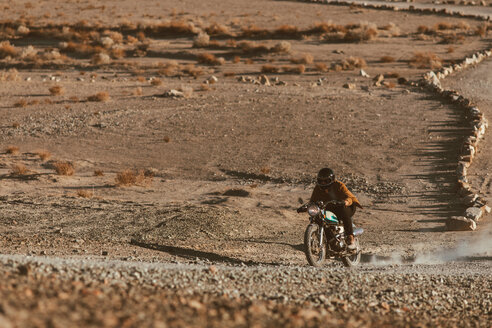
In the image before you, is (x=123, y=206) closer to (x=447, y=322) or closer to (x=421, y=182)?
(x=421, y=182)

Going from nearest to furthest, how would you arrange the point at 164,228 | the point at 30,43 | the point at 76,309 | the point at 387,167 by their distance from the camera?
the point at 76,309 < the point at 164,228 < the point at 387,167 < the point at 30,43

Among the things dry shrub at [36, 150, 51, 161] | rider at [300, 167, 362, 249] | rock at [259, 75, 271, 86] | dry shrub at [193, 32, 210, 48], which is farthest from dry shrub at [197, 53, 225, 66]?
rider at [300, 167, 362, 249]

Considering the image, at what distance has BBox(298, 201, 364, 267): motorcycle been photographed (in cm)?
1033

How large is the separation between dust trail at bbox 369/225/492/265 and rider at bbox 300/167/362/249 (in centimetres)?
199

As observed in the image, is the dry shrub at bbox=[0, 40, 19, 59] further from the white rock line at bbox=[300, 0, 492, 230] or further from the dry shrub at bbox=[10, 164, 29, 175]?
the dry shrub at bbox=[10, 164, 29, 175]

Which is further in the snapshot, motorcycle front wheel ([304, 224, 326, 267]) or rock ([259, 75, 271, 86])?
rock ([259, 75, 271, 86])

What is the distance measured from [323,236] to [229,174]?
9.58m

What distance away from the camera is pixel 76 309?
16.2 feet

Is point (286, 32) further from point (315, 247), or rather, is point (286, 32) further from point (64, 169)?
point (315, 247)

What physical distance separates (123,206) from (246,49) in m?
26.2

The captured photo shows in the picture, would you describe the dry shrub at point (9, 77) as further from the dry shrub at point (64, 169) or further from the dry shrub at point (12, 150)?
the dry shrub at point (64, 169)

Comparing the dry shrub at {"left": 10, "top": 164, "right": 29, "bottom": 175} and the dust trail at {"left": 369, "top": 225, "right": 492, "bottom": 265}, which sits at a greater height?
the dust trail at {"left": 369, "top": 225, "right": 492, "bottom": 265}

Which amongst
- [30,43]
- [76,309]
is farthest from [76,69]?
[76,309]

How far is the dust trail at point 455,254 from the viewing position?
12859mm
